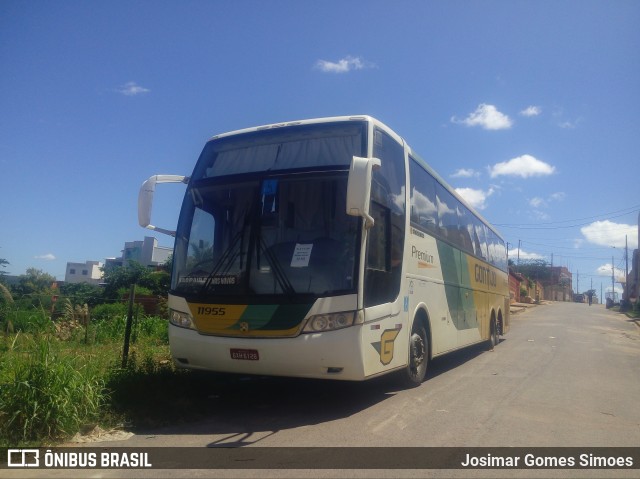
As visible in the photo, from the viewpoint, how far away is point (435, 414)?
6672 mm

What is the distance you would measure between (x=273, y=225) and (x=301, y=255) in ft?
1.91

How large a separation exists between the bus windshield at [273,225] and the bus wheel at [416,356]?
2.45 m

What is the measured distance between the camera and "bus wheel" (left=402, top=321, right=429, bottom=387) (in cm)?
820

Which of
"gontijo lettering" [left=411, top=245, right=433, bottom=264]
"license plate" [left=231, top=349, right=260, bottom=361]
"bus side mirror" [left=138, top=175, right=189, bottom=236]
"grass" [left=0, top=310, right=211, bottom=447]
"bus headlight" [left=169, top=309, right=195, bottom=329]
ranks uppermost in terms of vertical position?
"bus side mirror" [left=138, top=175, right=189, bottom=236]

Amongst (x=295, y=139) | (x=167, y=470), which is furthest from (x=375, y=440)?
(x=295, y=139)

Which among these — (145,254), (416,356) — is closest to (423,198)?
(416,356)

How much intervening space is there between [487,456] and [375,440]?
3.79 ft

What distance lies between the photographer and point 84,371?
6055 mm

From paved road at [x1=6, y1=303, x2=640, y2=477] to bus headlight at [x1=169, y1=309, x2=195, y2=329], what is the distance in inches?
46.8

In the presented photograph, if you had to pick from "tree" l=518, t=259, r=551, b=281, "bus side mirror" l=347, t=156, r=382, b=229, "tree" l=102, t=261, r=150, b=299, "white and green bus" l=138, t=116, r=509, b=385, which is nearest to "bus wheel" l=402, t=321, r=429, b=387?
"white and green bus" l=138, t=116, r=509, b=385

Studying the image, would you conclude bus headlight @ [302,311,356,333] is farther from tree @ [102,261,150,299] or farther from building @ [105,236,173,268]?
tree @ [102,261,150,299]

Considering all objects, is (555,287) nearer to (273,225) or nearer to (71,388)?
(273,225)

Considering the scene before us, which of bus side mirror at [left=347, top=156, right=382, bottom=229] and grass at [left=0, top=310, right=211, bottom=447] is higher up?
bus side mirror at [left=347, top=156, right=382, bottom=229]

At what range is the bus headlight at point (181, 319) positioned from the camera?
691cm
